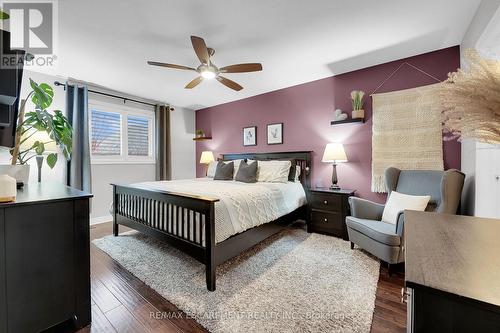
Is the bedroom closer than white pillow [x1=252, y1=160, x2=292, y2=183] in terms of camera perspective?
Yes

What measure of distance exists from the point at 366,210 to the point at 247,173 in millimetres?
1735

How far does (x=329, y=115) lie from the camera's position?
351cm

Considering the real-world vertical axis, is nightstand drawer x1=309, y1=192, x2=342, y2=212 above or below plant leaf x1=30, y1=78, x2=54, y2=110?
below

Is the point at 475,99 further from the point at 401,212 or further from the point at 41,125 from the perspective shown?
the point at 41,125

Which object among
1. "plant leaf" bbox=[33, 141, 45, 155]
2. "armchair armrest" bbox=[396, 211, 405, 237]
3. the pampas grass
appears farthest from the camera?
"plant leaf" bbox=[33, 141, 45, 155]

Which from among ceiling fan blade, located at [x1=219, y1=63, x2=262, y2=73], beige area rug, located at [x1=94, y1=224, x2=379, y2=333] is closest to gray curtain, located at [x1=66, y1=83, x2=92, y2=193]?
beige area rug, located at [x1=94, y1=224, x2=379, y2=333]

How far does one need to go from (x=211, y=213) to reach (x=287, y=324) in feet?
3.16

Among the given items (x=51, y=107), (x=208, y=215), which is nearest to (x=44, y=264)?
(x=208, y=215)

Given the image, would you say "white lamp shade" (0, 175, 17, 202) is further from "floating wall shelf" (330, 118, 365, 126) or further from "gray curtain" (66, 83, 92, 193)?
"floating wall shelf" (330, 118, 365, 126)

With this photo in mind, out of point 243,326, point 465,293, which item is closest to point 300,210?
point 243,326

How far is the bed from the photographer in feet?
6.32

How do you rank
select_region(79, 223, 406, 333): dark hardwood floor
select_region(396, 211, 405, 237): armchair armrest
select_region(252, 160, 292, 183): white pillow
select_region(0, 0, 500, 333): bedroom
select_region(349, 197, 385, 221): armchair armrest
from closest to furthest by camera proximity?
select_region(0, 0, 500, 333): bedroom
select_region(79, 223, 406, 333): dark hardwood floor
select_region(396, 211, 405, 237): armchair armrest
select_region(349, 197, 385, 221): armchair armrest
select_region(252, 160, 292, 183): white pillow

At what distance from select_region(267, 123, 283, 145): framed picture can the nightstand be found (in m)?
1.23

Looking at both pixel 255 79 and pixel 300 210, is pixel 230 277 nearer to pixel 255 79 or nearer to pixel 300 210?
pixel 300 210
